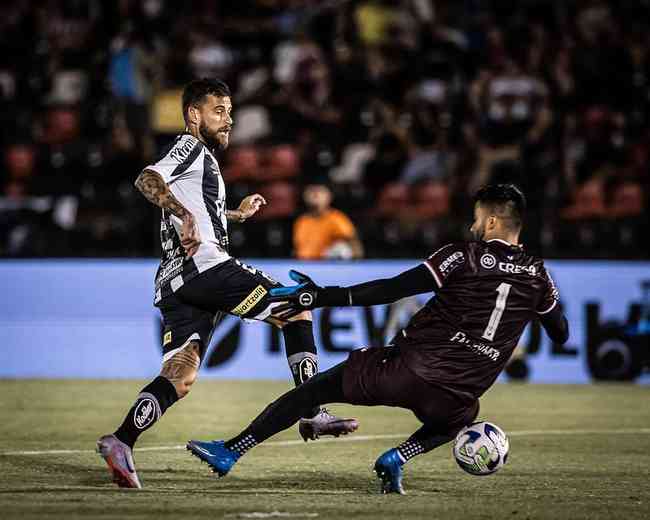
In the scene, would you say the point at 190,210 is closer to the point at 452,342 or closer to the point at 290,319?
the point at 290,319

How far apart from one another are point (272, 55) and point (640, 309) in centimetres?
792

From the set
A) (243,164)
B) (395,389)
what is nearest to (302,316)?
(395,389)

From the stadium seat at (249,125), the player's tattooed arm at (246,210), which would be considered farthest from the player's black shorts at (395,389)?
the stadium seat at (249,125)

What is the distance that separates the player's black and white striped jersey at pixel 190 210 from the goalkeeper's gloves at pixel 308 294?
74 cm

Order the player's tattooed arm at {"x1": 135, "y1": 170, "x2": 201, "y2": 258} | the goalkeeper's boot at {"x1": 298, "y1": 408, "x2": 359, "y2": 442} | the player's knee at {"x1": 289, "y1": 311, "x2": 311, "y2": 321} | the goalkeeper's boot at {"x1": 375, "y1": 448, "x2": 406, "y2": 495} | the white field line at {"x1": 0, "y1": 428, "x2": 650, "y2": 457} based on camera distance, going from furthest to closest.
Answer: the white field line at {"x1": 0, "y1": 428, "x2": 650, "y2": 457}
the player's knee at {"x1": 289, "y1": 311, "x2": 311, "y2": 321}
the goalkeeper's boot at {"x1": 298, "y1": 408, "x2": 359, "y2": 442}
the player's tattooed arm at {"x1": 135, "y1": 170, "x2": 201, "y2": 258}
the goalkeeper's boot at {"x1": 375, "y1": 448, "x2": 406, "y2": 495}

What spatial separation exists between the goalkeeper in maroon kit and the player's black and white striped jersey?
2.36 ft

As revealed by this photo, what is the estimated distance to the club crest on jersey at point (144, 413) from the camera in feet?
23.5

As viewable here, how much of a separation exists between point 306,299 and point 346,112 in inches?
477

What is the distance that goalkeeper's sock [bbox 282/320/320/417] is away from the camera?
7777mm

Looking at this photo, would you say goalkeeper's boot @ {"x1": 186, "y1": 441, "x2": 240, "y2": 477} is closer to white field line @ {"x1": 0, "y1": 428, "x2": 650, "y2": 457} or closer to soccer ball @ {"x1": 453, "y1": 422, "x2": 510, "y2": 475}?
soccer ball @ {"x1": 453, "y1": 422, "x2": 510, "y2": 475}

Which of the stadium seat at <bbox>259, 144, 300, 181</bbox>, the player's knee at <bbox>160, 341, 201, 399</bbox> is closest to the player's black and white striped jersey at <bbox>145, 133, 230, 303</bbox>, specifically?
the player's knee at <bbox>160, 341, 201, 399</bbox>

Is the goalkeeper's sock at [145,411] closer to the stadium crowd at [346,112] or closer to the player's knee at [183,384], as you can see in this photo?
the player's knee at [183,384]

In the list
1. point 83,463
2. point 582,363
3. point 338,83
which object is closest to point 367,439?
point 83,463

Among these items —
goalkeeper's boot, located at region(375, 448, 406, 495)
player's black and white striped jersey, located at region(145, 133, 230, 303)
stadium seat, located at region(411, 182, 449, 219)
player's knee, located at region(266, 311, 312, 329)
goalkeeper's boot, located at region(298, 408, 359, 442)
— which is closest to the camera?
goalkeeper's boot, located at region(375, 448, 406, 495)
